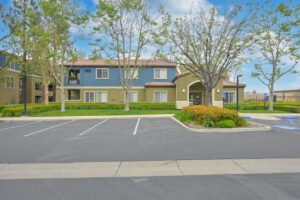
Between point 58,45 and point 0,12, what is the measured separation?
921cm

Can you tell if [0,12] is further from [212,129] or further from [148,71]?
[212,129]

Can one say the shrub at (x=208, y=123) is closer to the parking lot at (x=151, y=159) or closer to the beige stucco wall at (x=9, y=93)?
the parking lot at (x=151, y=159)

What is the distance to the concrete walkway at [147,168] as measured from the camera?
3.95m

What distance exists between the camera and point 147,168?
14.0 feet

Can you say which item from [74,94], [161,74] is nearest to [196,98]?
[161,74]

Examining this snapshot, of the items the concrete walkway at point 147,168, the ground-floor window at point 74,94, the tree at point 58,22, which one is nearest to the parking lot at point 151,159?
the concrete walkway at point 147,168

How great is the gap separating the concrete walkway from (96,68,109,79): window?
21.8m

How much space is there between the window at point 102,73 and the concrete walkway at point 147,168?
858 inches

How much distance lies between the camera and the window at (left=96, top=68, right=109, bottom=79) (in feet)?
82.7

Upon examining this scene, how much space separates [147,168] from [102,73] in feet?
76.2

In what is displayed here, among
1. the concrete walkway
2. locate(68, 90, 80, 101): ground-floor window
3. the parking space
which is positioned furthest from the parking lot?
locate(68, 90, 80, 101): ground-floor window

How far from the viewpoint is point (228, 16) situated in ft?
42.9

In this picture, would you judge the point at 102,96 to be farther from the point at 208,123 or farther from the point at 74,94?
the point at 208,123

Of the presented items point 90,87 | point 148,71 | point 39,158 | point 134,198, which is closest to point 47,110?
point 90,87
